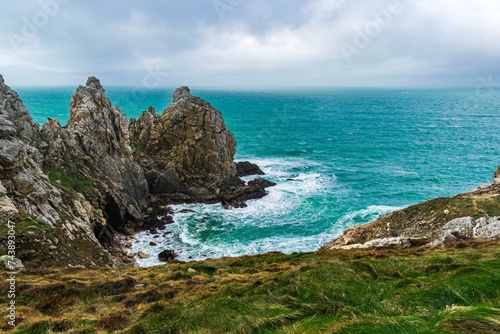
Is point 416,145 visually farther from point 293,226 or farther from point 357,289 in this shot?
point 357,289

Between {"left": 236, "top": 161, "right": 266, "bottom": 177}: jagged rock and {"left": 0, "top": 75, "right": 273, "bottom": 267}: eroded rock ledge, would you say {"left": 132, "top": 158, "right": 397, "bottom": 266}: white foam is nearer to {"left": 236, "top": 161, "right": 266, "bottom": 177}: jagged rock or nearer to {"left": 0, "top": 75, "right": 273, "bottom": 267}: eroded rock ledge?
{"left": 0, "top": 75, "right": 273, "bottom": 267}: eroded rock ledge

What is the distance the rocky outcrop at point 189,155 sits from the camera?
70875 mm

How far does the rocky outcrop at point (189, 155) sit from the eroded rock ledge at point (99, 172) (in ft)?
0.75

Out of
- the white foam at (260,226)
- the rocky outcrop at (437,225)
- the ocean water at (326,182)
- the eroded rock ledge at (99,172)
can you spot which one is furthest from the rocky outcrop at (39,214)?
the rocky outcrop at (437,225)

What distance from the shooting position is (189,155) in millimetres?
74688

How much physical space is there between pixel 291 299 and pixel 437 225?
25.4 metres

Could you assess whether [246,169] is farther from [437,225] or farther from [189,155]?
[437,225]

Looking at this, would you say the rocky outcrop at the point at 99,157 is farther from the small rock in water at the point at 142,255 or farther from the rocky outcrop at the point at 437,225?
the rocky outcrop at the point at 437,225

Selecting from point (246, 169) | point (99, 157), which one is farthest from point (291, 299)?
point (246, 169)

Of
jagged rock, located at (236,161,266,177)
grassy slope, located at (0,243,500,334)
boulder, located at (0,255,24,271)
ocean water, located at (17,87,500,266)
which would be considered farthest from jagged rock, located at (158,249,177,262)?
jagged rock, located at (236,161,266,177)

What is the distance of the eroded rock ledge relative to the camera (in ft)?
108

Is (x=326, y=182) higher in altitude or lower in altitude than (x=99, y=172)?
lower

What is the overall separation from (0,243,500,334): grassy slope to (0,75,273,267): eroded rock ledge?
973 cm

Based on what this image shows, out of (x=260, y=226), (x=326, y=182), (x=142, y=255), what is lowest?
(x=142, y=255)
